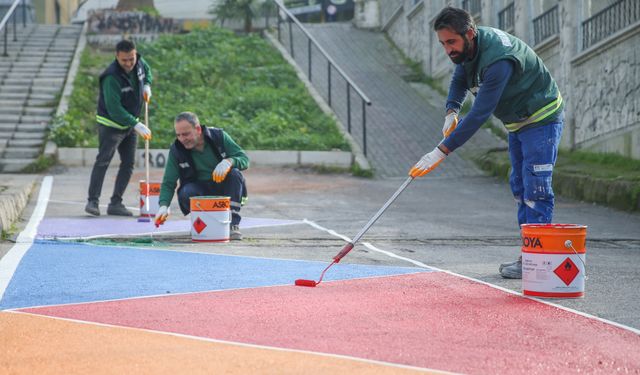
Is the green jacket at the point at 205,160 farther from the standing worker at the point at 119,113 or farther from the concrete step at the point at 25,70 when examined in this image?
the concrete step at the point at 25,70

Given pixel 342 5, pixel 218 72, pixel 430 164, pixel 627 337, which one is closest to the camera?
pixel 627 337

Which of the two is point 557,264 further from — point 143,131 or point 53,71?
point 53,71

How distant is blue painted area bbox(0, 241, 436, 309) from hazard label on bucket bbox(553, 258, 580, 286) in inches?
55.3

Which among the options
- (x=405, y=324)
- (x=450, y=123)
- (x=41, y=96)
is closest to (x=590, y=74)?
(x=450, y=123)

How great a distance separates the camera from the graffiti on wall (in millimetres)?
26859

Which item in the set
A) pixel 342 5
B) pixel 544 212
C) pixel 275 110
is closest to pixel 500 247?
pixel 544 212

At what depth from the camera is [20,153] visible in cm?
1762

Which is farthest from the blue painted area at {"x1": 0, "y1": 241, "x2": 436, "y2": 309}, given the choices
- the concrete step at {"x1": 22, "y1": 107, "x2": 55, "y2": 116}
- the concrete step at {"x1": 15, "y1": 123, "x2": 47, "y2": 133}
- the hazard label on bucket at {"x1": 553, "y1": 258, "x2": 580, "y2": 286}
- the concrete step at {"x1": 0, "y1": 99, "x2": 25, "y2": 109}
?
the concrete step at {"x1": 0, "y1": 99, "x2": 25, "y2": 109}

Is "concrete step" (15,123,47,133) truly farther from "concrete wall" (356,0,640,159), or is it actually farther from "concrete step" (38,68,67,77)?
"concrete wall" (356,0,640,159)

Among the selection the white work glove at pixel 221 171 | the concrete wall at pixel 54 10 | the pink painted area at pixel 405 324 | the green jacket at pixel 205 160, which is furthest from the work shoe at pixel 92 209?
the concrete wall at pixel 54 10

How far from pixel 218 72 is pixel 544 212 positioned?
1733 cm

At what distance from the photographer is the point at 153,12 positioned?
2891cm

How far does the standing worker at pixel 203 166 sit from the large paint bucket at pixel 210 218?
0.89 feet

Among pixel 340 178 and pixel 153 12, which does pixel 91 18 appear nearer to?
pixel 153 12
